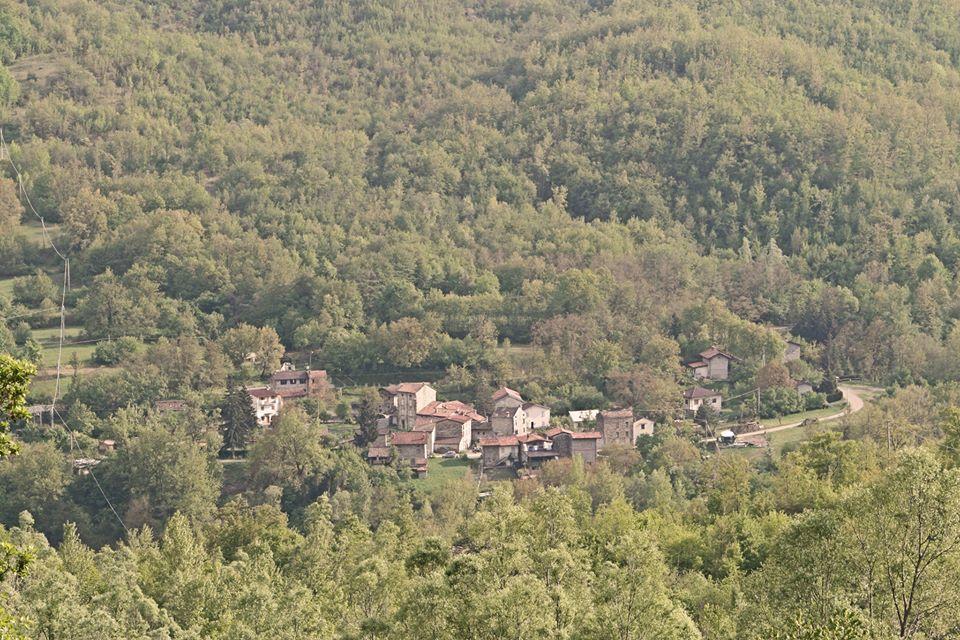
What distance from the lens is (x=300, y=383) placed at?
63.1 meters

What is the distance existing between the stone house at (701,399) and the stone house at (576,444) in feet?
17.7

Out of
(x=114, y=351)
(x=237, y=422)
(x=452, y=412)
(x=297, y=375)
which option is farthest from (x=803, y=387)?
(x=114, y=351)

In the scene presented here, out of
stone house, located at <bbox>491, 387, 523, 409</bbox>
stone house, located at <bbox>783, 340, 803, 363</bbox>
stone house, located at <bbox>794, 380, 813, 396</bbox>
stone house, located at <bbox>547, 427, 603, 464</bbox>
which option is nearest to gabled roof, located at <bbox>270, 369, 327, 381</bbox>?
stone house, located at <bbox>491, 387, 523, 409</bbox>

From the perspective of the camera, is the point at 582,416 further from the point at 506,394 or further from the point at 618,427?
the point at 506,394

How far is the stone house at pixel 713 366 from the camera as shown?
6431 cm

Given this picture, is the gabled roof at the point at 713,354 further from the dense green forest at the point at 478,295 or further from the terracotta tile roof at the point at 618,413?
the terracotta tile roof at the point at 618,413

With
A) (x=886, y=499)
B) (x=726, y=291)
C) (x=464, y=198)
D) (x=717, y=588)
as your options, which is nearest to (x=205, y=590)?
(x=717, y=588)

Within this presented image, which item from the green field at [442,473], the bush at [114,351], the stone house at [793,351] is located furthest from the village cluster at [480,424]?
the bush at [114,351]

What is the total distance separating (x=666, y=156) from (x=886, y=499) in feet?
208

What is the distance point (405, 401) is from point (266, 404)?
5.64m

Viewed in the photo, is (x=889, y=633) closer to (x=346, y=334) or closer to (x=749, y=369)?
(x=749, y=369)

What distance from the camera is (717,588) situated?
32.4 meters

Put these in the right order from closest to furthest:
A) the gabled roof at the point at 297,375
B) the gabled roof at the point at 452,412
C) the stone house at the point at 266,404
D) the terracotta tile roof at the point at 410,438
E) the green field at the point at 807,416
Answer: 1. the terracotta tile roof at the point at 410,438
2. the green field at the point at 807,416
3. the gabled roof at the point at 452,412
4. the stone house at the point at 266,404
5. the gabled roof at the point at 297,375

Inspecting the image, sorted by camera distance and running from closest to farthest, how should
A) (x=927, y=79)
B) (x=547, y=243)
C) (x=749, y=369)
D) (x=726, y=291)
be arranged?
(x=749, y=369), (x=726, y=291), (x=547, y=243), (x=927, y=79)
